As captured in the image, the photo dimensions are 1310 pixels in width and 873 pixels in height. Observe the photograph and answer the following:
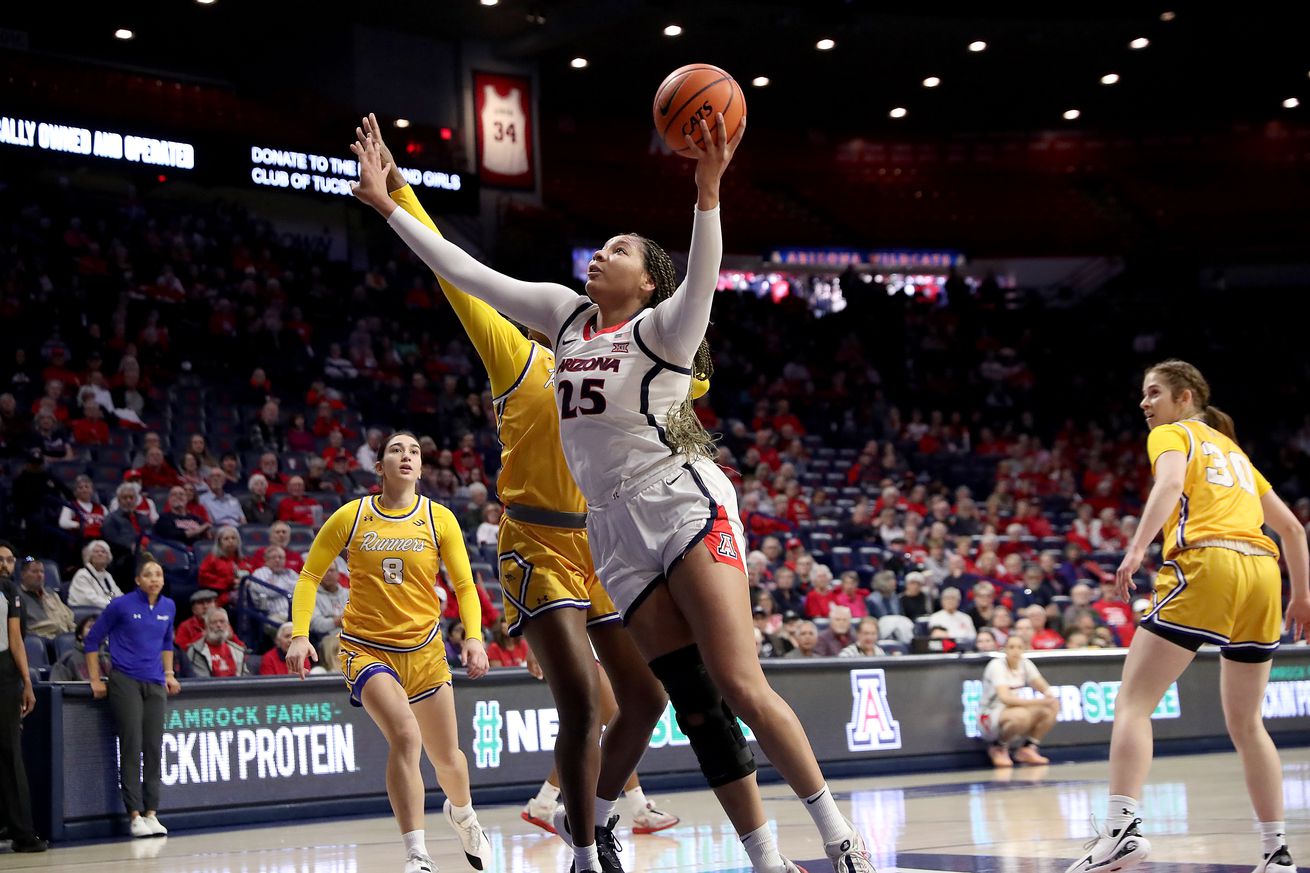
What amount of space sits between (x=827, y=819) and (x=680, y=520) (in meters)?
1.00

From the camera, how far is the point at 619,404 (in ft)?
15.3

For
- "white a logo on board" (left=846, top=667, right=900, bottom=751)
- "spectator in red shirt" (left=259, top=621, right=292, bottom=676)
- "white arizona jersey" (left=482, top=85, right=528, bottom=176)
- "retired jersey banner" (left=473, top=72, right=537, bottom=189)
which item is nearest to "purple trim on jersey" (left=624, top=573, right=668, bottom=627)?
"spectator in red shirt" (left=259, top=621, right=292, bottom=676)

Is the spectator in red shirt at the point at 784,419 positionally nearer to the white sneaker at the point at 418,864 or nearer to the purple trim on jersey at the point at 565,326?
the white sneaker at the point at 418,864

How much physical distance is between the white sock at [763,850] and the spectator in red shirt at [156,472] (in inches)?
474

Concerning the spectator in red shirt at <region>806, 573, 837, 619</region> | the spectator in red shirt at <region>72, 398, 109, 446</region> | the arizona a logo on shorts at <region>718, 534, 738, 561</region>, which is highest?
the spectator in red shirt at <region>72, 398, 109, 446</region>

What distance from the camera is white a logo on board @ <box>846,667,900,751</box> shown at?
43.5ft

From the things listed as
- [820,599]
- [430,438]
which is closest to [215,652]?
[430,438]

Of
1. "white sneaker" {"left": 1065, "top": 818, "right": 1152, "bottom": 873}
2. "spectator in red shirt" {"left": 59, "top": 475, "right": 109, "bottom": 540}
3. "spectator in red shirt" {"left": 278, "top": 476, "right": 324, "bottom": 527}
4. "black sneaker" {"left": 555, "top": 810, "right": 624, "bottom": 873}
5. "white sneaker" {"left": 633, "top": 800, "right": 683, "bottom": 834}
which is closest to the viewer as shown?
"black sneaker" {"left": 555, "top": 810, "right": 624, "bottom": 873}

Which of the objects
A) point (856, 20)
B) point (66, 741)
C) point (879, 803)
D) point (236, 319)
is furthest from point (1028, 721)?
point (856, 20)

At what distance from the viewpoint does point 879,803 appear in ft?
33.3

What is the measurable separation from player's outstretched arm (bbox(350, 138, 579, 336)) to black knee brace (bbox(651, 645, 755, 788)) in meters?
1.21

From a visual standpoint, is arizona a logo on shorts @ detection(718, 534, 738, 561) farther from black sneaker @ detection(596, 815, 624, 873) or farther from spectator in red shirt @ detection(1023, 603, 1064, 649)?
spectator in red shirt @ detection(1023, 603, 1064, 649)

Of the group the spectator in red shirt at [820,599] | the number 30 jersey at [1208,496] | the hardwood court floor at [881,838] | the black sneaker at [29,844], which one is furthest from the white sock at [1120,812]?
the spectator in red shirt at [820,599]

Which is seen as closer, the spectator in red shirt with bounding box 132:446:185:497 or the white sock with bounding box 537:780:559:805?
the white sock with bounding box 537:780:559:805
